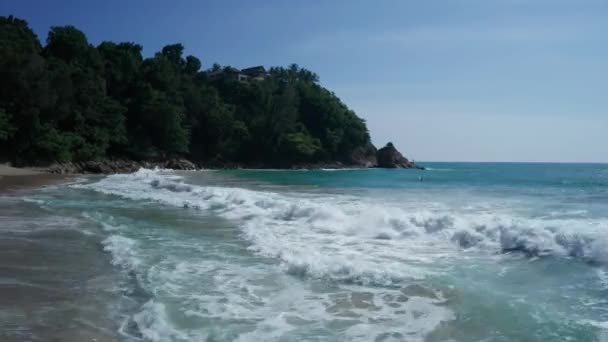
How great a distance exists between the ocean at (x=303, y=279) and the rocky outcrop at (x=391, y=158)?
83.5 m

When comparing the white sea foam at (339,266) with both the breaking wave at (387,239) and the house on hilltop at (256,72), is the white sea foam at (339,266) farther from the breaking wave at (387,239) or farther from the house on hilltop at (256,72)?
the house on hilltop at (256,72)

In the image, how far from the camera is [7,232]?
1035 centimetres

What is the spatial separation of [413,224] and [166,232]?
19.9ft

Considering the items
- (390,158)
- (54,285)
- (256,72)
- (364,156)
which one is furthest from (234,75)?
(54,285)

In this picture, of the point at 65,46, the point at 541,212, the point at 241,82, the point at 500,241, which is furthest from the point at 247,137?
the point at 500,241

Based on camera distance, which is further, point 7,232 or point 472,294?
point 7,232

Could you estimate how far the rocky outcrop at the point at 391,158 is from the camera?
95312 mm

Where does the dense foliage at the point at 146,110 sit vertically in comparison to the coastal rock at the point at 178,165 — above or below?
above

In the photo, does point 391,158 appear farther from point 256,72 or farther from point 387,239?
point 387,239

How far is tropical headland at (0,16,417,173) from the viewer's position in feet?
138

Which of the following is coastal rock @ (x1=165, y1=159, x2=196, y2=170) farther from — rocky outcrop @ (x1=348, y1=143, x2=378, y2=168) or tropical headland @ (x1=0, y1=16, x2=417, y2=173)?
rocky outcrop @ (x1=348, y1=143, x2=378, y2=168)

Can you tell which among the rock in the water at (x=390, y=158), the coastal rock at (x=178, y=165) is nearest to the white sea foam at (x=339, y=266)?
the coastal rock at (x=178, y=165)

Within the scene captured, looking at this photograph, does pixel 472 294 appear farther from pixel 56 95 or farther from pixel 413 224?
pixel 56 95

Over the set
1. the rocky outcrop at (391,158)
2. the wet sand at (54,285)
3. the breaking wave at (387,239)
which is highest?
the rocky outcrop at (391,158)
